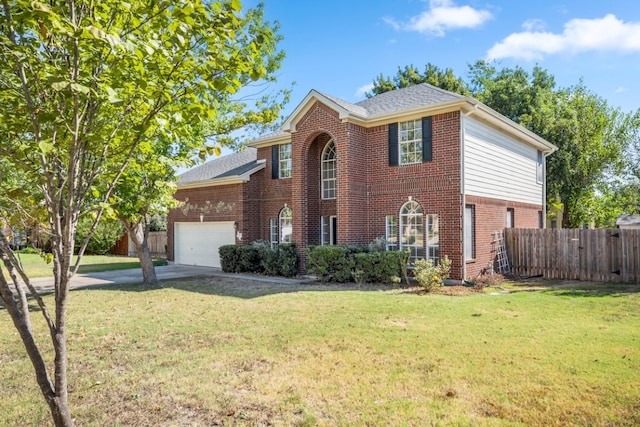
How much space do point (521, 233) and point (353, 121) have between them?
768cm

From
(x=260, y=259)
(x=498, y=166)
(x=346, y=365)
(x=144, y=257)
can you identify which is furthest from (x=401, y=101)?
(x=346, y=365)

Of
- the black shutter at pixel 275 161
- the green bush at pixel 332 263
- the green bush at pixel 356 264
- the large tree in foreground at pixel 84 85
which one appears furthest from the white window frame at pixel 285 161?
the large tree in foreground at pixel 84 85

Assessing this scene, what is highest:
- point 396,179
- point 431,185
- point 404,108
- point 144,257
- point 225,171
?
point 404,108

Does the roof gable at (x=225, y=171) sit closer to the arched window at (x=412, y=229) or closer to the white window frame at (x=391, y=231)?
the white window frame at (x=391, y=231)

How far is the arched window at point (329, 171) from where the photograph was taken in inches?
662

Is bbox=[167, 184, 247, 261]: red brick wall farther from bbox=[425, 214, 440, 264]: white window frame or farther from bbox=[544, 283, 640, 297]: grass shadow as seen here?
bbox=[544, 283, 640, 297]: grass shadow

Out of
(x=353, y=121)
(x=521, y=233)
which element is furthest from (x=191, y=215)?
(x=521, y=233)

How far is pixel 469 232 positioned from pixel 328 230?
549 centimetres

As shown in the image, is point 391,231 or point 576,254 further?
point 391,231

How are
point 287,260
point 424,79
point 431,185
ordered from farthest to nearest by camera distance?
point 424,79 → point 287,260 → point 431,185

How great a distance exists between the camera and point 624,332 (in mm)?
7238

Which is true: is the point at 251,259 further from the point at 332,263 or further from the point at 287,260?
the point at 332,263

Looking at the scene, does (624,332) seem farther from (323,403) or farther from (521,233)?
(521,233)

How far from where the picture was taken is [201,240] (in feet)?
69.9
